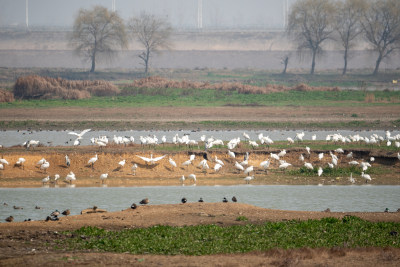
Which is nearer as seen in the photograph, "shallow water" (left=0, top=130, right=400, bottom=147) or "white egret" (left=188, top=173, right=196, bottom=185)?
"white egret" (left=188, top=173, right=196, bottom=185)

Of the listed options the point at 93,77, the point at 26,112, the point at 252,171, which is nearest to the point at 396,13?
the point at 93,77

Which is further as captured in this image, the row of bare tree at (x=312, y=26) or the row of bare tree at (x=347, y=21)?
the row of bare tree at (x=347, y=21)

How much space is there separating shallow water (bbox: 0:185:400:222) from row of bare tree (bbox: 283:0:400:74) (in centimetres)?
6175

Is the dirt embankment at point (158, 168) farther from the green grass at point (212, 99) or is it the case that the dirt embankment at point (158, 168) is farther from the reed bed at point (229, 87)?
the reed bed at point (229, 87)

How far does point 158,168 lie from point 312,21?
65.8 metres

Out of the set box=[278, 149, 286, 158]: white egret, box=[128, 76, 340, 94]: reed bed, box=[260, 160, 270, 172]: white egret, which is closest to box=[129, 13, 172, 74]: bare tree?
box=[128, 76, 340, 94]: reed bed

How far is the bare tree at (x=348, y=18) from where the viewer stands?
279 feet

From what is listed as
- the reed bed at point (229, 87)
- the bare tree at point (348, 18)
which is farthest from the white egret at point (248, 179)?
the bare tree at point (348, 18)

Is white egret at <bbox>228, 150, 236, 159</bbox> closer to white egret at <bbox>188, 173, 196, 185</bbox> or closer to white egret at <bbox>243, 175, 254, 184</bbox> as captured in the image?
white egret at <bbox>243, 175, 254, 184</bbox>

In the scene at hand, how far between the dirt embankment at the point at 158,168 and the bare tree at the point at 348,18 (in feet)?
196

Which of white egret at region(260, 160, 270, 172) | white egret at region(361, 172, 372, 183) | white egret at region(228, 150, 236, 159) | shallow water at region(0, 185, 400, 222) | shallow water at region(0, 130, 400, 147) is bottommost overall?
shallow water at region(0, 130, 400, 147)

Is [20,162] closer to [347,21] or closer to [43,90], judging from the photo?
[43,90]

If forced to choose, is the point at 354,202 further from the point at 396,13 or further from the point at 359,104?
the point at 396,13

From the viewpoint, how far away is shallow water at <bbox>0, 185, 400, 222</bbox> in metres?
20.3
